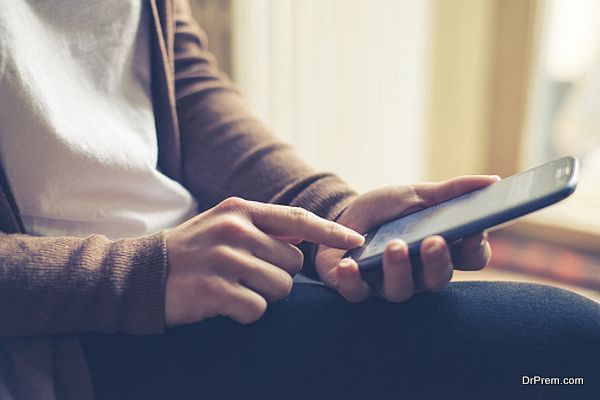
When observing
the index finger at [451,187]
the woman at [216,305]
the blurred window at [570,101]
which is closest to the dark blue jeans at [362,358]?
the woman at [216,305]

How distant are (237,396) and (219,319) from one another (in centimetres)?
6

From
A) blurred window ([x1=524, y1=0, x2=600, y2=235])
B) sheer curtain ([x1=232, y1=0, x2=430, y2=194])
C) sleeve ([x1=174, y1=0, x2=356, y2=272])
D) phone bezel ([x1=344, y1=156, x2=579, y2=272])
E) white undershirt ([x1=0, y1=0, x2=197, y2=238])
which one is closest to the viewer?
phone bezel ([x1=344, y1=156, x2=579, y2=272])

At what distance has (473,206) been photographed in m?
0.53

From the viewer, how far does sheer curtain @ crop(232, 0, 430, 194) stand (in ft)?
4.65

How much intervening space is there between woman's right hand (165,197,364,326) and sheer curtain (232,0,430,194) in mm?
887

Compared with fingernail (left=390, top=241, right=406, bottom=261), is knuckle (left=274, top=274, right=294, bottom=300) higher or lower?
lower

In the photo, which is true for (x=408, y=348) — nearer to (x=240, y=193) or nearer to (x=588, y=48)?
(x=240, y=193)

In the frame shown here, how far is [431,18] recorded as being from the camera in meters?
1.83

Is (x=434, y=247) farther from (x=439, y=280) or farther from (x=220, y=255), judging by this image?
(x=220, y=255)

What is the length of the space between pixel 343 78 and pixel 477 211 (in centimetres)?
111

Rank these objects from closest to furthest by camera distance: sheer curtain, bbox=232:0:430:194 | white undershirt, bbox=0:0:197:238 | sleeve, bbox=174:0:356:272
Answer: white undershirt, bbox=0:0:197:238
sleeve, bbox=174:0:356:272
sheer curtain, bbox=232:0:430:194

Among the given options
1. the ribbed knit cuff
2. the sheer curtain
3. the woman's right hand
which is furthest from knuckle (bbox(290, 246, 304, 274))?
the sheer curtain

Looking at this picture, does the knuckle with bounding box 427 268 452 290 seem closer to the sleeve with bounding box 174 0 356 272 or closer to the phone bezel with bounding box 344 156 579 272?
the phone bezel with bounding box 344 156 579 272

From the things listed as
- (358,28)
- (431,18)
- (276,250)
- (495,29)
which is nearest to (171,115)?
(276,250)
